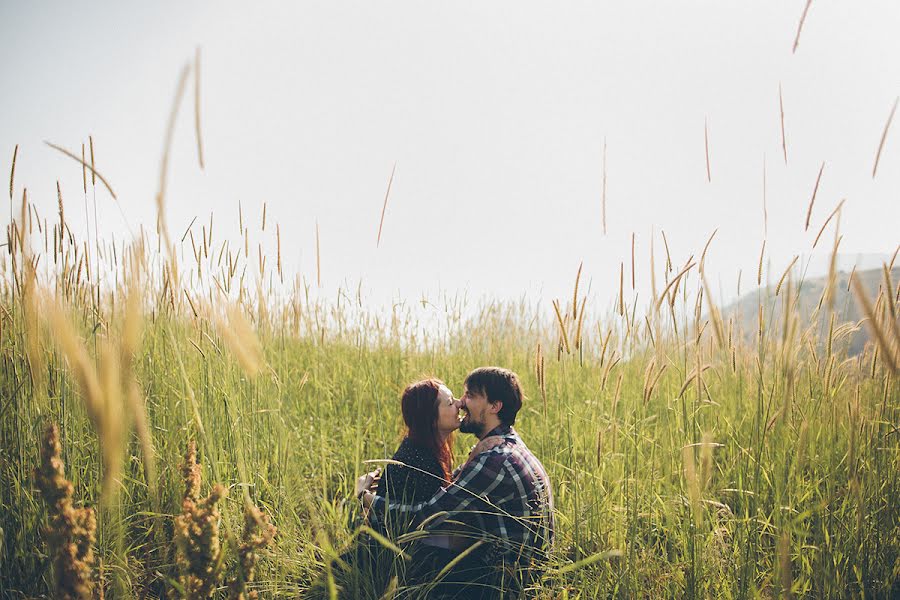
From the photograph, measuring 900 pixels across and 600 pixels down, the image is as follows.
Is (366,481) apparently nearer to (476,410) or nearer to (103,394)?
(476,410)

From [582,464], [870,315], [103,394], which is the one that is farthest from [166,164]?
[582,464]

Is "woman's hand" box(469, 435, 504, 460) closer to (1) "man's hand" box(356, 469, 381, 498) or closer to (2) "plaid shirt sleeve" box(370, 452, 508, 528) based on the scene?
(2) "plaid shirt sleeve" box(370, 452, 508, 528)

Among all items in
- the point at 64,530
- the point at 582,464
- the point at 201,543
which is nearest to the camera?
the point at 64,530

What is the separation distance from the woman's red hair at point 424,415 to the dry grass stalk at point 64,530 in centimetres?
169

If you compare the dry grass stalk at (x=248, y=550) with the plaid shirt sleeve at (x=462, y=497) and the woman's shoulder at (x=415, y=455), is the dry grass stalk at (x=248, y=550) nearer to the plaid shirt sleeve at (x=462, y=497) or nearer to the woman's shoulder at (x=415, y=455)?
the plaid shirt sleeve at (x=462, y=497)

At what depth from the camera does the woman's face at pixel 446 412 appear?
2.74m

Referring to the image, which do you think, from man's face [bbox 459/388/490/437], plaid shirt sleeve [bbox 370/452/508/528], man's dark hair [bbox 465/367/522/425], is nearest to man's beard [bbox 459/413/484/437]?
man's face [bbox 459/388/490/437]

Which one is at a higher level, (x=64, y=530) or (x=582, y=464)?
(x=64, y=530)

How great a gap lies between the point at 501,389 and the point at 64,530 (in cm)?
185

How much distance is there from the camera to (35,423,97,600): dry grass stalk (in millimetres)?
1059

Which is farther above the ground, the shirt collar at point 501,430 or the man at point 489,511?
the shirt collar at point 501,430

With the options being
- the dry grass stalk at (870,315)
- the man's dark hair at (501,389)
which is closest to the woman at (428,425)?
the man's dark hair at (501,389)

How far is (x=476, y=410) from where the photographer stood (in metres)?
2.68

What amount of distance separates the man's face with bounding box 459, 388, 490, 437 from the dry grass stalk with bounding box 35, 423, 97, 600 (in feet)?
5.77
